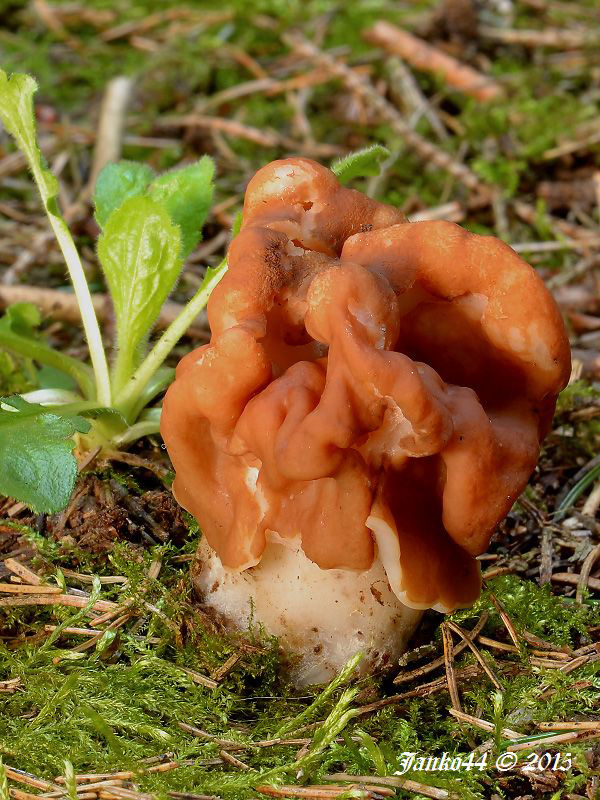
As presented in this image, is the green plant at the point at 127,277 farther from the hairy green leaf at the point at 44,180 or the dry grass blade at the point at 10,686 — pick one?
the dry grass blade at the point at 10,686

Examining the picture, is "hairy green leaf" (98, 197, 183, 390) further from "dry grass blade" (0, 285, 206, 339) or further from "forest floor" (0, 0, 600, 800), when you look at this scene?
"dry grass blade" (0, 285, 206, 339)

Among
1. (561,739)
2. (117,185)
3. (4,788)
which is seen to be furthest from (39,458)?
(561,739)

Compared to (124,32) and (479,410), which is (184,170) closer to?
(479,410)

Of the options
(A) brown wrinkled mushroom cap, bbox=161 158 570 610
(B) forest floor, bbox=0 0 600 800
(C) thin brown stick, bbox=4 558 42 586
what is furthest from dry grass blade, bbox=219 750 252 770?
(C) thin brown stick, bbox=4 558 42 586

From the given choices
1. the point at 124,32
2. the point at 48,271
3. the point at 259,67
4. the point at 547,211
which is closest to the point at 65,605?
the point at 48,271

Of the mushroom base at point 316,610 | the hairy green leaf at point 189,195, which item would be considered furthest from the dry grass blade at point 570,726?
the hairy green leaf at point 189,195
